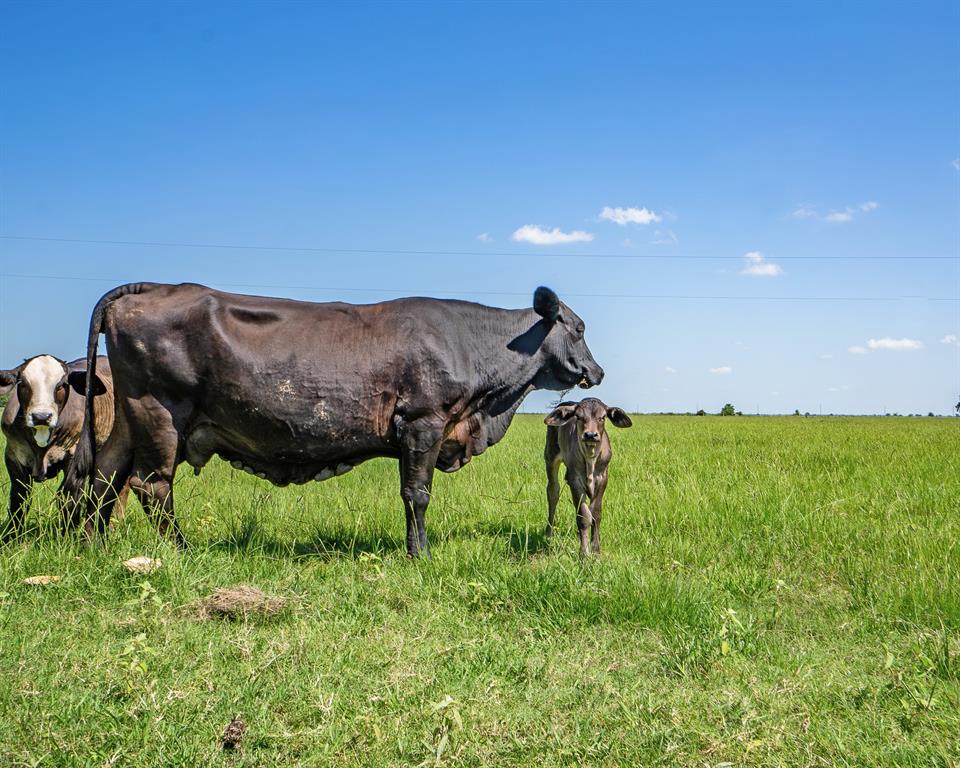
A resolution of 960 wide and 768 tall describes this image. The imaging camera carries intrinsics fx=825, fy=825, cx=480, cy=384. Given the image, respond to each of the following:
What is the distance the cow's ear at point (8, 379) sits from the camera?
8.88 m

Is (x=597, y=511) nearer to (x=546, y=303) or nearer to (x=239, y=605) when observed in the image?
(x=546, y=303)

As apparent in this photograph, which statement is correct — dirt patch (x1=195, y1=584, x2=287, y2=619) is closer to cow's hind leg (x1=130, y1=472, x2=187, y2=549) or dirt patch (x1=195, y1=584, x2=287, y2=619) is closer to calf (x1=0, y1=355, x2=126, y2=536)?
cow's hind leg (x1=130, y1=472, x2=187, y2=549)

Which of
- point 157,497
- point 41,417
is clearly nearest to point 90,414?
point 157,497

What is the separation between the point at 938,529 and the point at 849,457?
23.5ft

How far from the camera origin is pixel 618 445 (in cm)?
1923

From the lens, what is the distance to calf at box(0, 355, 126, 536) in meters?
8.52

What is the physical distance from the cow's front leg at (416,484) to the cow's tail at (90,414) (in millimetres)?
2701

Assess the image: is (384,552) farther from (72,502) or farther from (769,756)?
(769,756)

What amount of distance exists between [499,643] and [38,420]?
5825 millimetres

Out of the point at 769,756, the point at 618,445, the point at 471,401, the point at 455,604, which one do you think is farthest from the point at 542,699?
the point at 618,445

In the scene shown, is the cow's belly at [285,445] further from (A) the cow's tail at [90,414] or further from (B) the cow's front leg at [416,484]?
(A) the cow's tail at [90,414]

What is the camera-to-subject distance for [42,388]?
8.63m

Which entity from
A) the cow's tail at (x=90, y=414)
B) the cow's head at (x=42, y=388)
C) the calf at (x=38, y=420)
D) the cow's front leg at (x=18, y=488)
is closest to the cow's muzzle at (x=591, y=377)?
the cow's tail at (x=90, y=414)

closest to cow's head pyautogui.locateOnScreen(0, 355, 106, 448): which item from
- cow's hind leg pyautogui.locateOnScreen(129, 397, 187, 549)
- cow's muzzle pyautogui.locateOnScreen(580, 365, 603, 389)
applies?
cow's hind leg pyautogui.locateOnScreen(129, 397, 187, 549)
